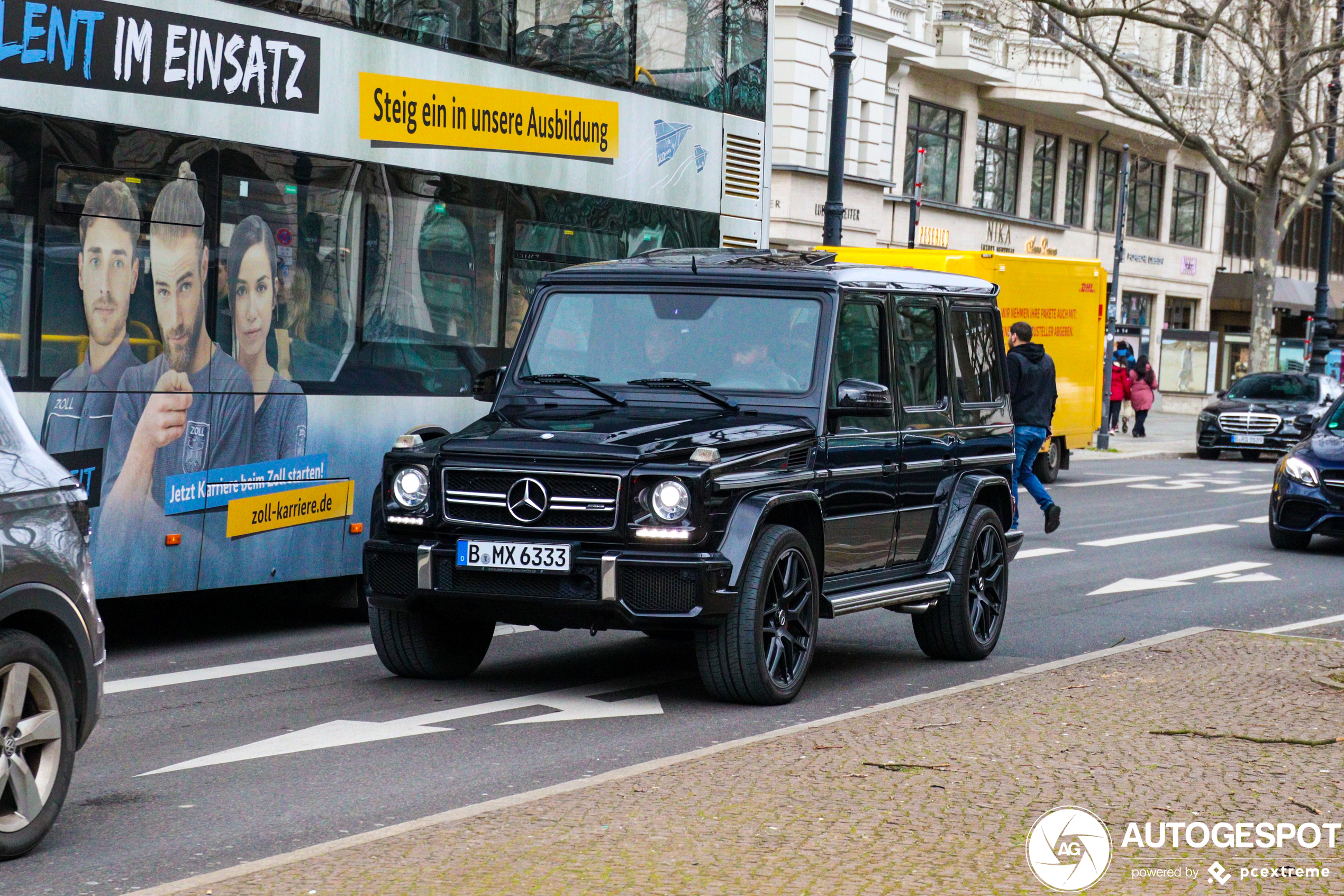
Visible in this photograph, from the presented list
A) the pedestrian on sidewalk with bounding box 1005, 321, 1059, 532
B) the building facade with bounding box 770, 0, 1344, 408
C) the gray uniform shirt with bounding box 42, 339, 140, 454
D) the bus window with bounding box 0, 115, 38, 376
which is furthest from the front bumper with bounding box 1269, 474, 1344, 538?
the bus window with bounding box 0, 115, 38, 376

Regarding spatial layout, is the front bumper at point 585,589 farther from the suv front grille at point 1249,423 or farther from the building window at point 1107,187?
the building window at point 1107,187

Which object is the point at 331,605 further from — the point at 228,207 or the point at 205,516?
the point at 228,207

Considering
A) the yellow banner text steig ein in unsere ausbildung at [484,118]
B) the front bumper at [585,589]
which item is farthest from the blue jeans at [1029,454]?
the front bumper at [585,589]

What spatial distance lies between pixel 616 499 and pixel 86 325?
111 inches

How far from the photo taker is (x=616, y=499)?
325 inches

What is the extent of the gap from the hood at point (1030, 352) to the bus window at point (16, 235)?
444 inches

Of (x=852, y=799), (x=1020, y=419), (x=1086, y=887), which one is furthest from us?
(x=1020, y=419)

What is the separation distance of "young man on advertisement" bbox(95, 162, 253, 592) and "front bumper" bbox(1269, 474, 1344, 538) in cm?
1123

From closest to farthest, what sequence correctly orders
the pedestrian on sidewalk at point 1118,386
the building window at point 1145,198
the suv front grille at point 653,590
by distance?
1. the suv front grille at point 653,590
2. the pedestrian on sidewalk at point 1118,386
3. the building window at point 1145,198

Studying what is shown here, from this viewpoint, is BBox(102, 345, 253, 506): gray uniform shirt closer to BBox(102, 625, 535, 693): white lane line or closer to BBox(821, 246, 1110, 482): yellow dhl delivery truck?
BBox(102, 625, 535, 693): white lane line

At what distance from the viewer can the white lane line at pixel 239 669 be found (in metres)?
9.27

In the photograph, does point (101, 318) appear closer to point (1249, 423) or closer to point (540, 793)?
point (540, 793)

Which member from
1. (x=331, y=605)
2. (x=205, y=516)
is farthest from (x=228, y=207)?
(x=331, y=605)

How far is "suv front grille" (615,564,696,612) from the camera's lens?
821 cm
